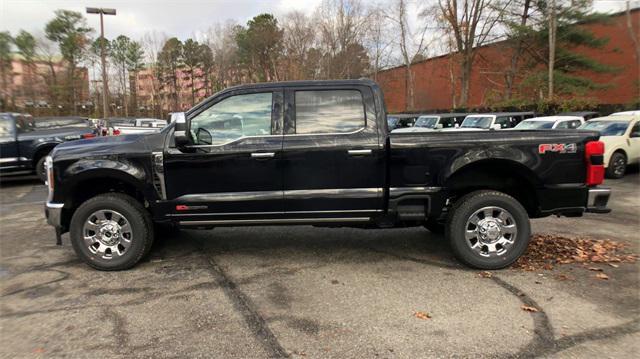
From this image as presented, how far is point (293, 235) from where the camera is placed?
256 inches

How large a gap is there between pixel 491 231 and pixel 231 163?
2.87 m

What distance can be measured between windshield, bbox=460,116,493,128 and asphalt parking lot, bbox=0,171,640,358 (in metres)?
13.1

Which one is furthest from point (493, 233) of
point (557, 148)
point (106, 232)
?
point (106, 232)

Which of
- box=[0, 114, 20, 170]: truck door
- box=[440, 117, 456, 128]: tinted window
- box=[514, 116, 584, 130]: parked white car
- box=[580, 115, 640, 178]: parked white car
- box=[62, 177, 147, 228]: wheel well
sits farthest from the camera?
box=[440, 117, 456, 128]: tinted window

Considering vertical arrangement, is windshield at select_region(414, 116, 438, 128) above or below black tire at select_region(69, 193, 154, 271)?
above

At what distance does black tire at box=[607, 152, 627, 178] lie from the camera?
12398 millimetres

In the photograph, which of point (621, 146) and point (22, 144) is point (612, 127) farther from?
point (22, 144)

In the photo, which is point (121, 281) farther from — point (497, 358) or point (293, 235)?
point (497, 358)

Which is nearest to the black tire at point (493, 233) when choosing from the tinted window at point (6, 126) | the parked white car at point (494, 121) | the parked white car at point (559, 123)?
the parked white car at point (559, 123)

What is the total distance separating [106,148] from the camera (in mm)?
4992

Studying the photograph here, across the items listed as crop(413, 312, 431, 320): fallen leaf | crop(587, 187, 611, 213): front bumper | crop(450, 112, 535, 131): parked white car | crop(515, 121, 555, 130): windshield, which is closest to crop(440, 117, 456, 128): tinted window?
crop(450, 112, 535, 131): parked white car

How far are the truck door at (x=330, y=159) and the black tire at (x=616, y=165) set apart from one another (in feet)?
33.8

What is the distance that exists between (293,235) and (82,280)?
270cm

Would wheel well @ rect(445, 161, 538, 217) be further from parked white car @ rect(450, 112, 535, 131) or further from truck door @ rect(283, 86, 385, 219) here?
parked white car @ rect(450, 112, 535, 131)
